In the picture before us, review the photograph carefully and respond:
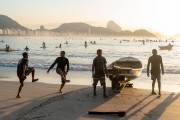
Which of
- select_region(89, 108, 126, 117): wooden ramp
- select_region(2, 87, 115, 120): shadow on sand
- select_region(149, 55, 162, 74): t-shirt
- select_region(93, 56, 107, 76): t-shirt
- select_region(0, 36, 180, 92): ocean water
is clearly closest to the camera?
select_region(89, 108, 126, 117): wooden ramp

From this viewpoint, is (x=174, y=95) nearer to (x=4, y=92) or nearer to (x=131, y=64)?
(x=131, y=64)

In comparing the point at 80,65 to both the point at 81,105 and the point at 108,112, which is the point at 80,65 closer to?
the point at 81,105

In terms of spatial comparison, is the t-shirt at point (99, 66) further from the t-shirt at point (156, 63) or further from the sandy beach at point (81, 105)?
the t-shirt at point (156, 63)

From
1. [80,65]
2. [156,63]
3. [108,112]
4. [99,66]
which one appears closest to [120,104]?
[108,112]

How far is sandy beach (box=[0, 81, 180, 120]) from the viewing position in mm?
9938

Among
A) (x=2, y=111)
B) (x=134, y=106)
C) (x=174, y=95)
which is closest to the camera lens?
(x=2, y=111)

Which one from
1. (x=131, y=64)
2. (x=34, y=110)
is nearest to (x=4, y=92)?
(x=34, y=110)

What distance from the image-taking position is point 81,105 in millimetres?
11500

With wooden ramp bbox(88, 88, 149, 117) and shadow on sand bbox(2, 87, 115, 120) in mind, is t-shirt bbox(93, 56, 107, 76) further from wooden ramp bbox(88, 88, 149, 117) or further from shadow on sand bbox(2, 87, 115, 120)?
wooden ramp bbox(88, 88, 149, 117)

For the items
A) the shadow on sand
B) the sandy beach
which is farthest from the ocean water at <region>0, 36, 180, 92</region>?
the shadow on sand

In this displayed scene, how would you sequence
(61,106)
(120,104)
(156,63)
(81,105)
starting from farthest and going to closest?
(156,63) → (120,104) → (81,105) → (61,106)

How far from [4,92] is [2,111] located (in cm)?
404

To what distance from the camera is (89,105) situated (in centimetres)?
1156

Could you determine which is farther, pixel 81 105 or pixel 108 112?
pixel 81 105
